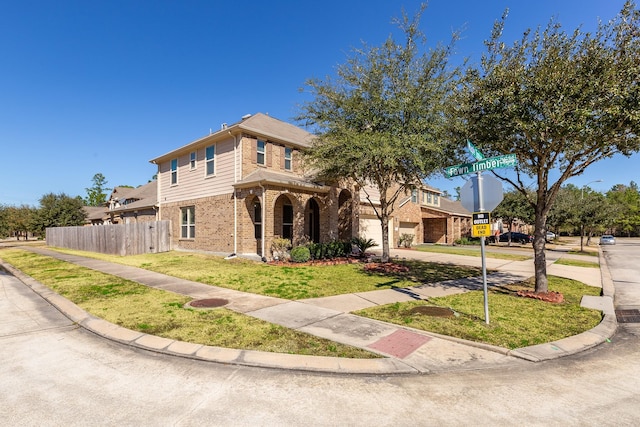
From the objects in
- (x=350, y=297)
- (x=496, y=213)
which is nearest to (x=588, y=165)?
(x=350, y=297)

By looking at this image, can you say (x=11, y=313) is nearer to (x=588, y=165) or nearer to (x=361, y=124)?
(x=361, y=124)

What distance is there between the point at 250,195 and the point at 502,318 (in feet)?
41.3

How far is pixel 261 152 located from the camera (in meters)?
17.2

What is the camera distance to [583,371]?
14.1 ft

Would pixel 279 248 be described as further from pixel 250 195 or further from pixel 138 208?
pixel 138 208

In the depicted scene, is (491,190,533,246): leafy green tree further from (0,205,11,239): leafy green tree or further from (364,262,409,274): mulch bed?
(0,205,11,239): leafy green tree

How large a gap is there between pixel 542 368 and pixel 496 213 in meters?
37.1

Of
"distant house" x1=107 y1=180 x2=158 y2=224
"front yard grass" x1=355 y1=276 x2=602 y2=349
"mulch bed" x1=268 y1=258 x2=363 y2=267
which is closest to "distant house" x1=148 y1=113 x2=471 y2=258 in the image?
"mulch bed" x1=268 y1=258 x2=363 y2=267

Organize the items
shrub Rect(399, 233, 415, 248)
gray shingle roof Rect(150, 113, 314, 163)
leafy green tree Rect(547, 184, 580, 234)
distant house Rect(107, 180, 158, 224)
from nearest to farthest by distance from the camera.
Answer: gray shingle roof Rect(150, 113, 314, 163) < distant house Rect(107, 180, 158, 224) < shrub Rect(399, 233, 415, 248) < leafy green tree Rect(547, 184, 580, 234)

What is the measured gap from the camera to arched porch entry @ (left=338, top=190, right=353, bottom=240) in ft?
65.8

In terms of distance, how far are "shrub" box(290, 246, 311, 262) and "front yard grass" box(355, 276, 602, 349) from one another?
24.7 feet

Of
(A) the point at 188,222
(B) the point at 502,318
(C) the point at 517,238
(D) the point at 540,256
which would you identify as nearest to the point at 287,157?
(A) the point at 188,222

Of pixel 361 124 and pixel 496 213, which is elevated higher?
pixel 361 124

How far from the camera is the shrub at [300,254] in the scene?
14689 mm
